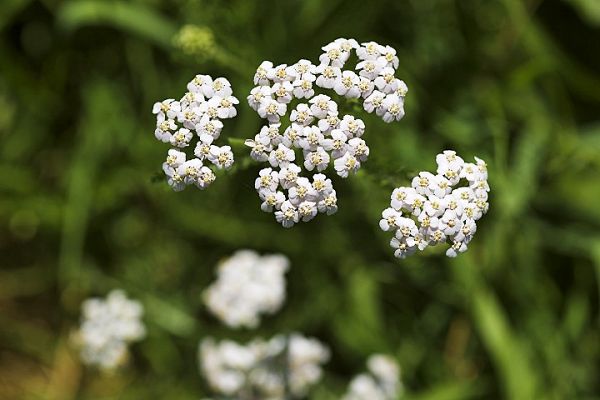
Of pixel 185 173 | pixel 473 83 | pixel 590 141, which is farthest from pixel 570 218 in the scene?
pixel 185 173

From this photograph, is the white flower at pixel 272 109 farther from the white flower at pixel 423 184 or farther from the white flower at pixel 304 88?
the white flower at pixel 423 184

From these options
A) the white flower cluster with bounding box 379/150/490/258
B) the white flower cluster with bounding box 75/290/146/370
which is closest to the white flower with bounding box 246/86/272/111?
the white flower cluster with bounding box 379/150/490/258

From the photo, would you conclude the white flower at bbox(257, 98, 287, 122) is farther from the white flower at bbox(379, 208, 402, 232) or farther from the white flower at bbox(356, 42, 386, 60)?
the white flower at bbox(379, 208, 402, 232)

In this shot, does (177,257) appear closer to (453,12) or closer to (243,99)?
(243,99)

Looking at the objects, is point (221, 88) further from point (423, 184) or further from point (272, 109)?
point (423, 184)

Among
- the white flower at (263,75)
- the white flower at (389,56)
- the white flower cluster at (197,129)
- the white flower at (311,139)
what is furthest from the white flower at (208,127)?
the white flower at (389,56)

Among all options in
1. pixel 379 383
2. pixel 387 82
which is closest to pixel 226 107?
pixel 387 82

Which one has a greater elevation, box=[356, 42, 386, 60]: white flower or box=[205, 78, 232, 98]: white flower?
box=[356, 42, 386, 60]: white flower
